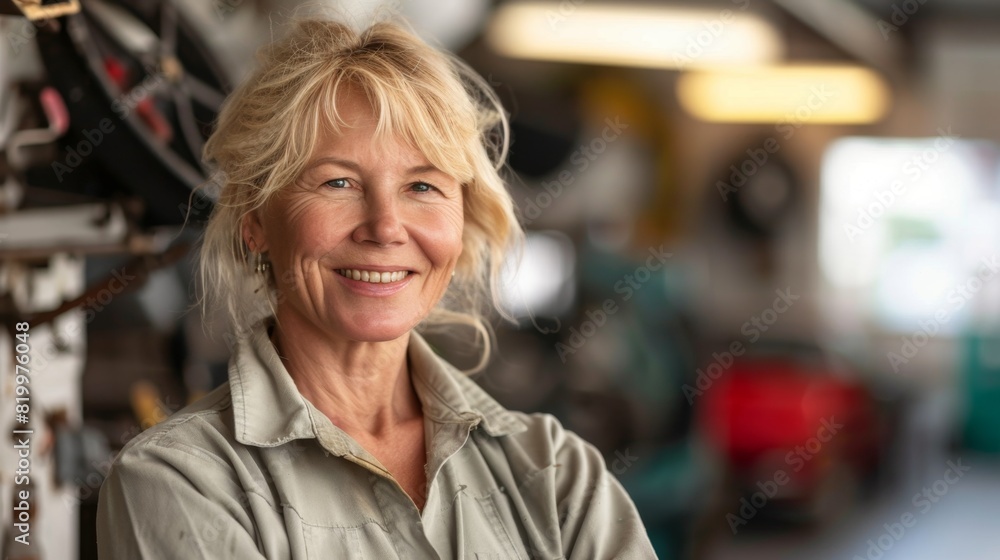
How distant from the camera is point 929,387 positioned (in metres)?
8.71

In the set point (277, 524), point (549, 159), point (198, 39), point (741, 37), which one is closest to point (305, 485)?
point (277, 524)

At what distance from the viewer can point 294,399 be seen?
1.37 m

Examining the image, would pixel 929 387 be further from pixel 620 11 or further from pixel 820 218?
pixel 620 11

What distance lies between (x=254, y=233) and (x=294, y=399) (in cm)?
26

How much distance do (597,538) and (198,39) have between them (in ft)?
5.94

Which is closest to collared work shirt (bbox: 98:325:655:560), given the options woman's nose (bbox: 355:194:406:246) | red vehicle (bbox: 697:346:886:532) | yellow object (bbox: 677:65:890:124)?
woman's nose (bbox: 355:194:406:246)

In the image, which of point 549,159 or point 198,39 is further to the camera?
point 549,159

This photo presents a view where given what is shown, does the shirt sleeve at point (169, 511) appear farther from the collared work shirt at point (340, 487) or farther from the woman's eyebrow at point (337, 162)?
the woman's eyebrow at point (337, 162)

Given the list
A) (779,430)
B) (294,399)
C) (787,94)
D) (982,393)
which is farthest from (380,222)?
(787,94)

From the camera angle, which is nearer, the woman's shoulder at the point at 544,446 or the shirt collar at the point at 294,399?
the shirt collar at the point at 294,399

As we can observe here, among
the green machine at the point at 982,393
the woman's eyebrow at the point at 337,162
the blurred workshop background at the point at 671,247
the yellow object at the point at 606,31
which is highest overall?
the yellow object at the point at 606,31

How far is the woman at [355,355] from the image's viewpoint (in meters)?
1.31

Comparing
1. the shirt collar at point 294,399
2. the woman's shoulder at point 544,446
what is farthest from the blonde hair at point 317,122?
the woman's shoulder at point 544,446

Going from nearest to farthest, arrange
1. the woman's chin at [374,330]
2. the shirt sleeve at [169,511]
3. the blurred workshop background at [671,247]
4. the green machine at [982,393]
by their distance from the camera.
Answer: the shirt sleeve at [169,511]
the woman's chin at [374,330]
the blurred workshop background at [671,247]
the green machine at [982,393]
